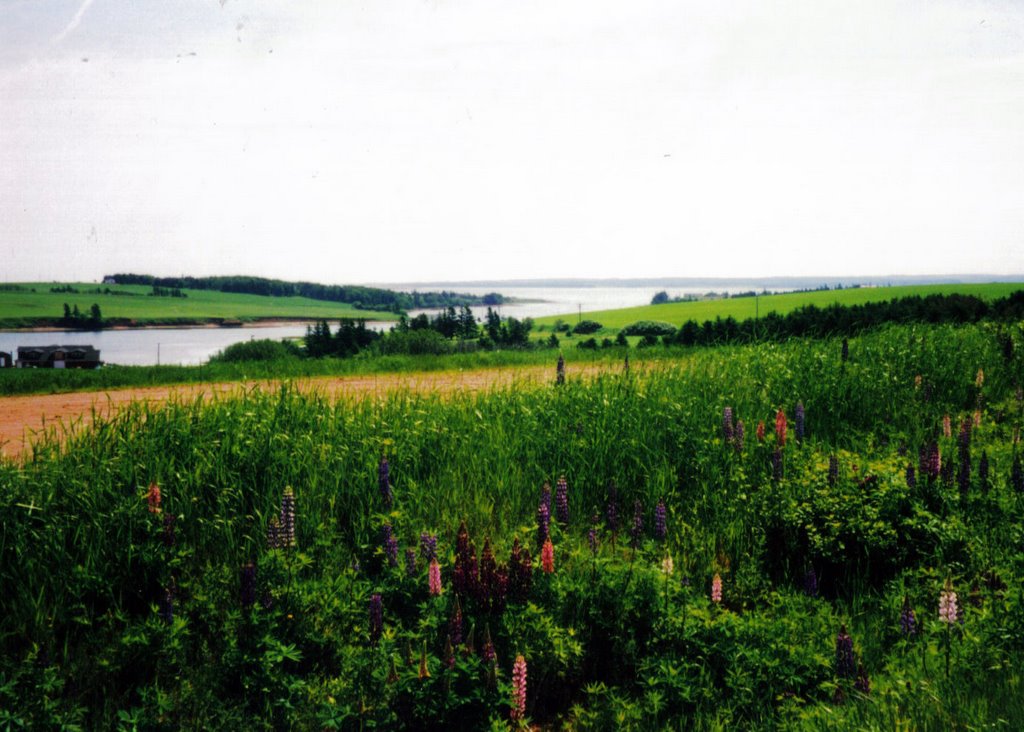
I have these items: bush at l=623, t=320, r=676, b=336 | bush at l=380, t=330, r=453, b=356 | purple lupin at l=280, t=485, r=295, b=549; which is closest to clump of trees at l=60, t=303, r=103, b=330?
bush at l=380, t=330, r=453, b=356

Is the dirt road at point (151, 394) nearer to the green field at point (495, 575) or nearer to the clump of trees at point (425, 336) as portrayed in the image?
the green field at point (495, 575)

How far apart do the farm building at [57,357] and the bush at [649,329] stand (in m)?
15.3

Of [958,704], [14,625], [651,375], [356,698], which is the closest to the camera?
[958,704]

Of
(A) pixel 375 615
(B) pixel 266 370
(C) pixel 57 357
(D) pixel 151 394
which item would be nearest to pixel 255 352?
(C) pixel 57 357

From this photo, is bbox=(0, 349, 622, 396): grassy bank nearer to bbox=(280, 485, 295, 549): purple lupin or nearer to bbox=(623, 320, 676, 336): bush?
bbox=(623, 320, 676, 336): bush

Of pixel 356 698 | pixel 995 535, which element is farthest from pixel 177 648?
pixel 995 535

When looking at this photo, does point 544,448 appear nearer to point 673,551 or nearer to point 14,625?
point 673,551

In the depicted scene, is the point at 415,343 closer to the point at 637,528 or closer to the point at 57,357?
the point at 57,357

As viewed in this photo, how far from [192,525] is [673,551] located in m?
3.53

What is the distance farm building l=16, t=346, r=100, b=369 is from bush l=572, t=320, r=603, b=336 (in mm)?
14751

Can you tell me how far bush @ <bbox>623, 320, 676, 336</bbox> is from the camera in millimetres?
22375

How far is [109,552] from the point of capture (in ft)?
15.0

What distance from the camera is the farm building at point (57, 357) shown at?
13.9m

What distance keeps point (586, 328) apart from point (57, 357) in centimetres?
1602
